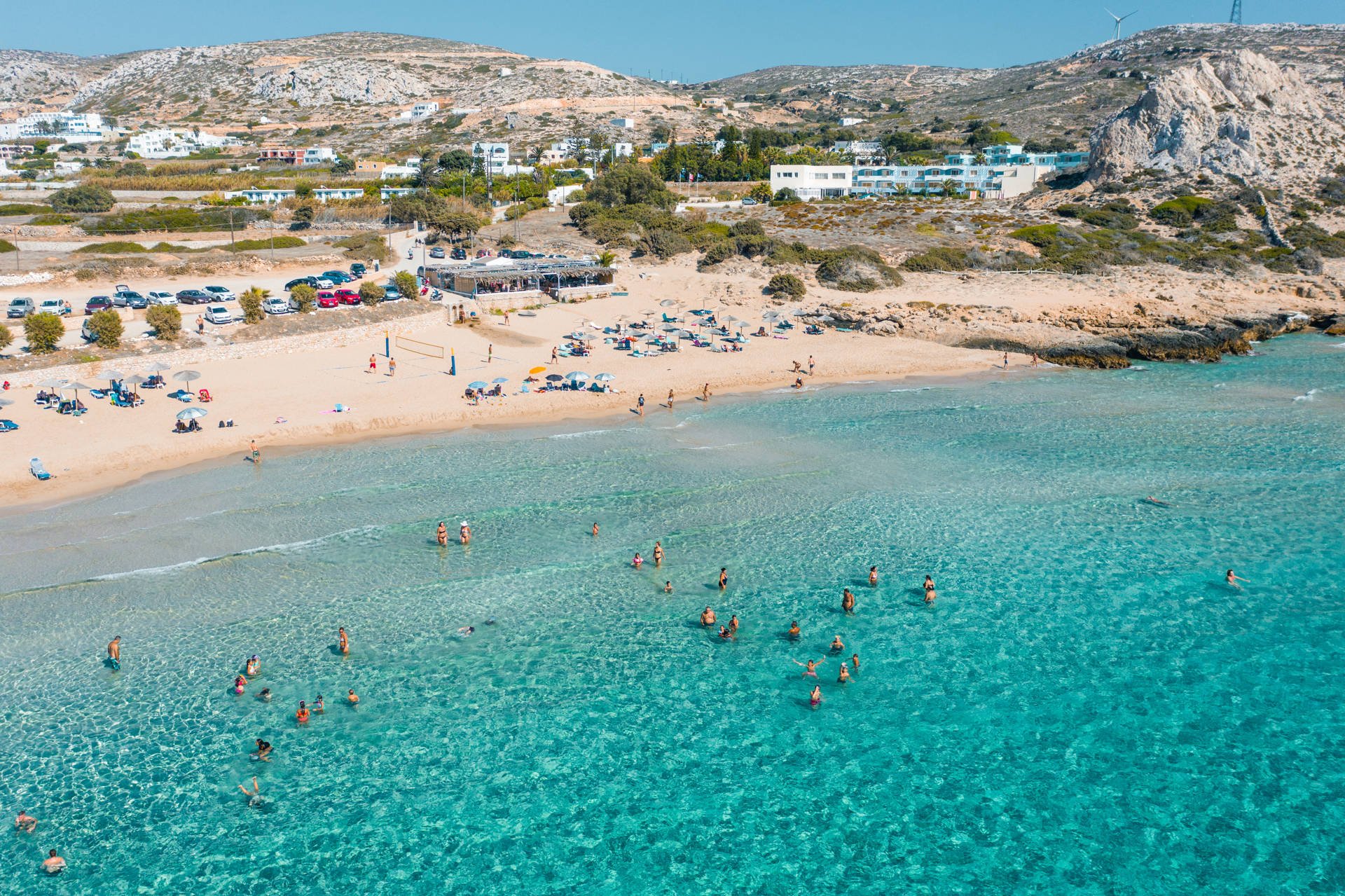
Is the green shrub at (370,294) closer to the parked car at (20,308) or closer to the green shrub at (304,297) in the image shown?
the green shrub at (304,297)

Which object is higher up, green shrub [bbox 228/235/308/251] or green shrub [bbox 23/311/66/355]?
green shrub [bbox 228/235/308/251]

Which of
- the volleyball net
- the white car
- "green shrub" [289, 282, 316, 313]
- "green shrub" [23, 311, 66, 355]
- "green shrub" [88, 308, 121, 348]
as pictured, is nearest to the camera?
"green shrub" [23, 311, 66, 355]

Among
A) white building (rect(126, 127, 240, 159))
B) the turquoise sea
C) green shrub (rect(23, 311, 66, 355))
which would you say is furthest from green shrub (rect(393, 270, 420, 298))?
white building (rect(126, 127, 240, 159))

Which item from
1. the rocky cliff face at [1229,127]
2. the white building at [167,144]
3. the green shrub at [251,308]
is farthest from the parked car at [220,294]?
the white building at [167,144]

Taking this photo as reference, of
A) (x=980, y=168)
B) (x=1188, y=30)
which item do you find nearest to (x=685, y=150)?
(x=980, y=168)

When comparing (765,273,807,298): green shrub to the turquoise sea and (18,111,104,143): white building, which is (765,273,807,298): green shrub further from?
(18,111,104,143): white building

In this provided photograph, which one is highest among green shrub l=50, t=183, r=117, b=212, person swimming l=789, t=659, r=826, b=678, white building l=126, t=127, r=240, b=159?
white building l=126, t=127, r=240, b=159
